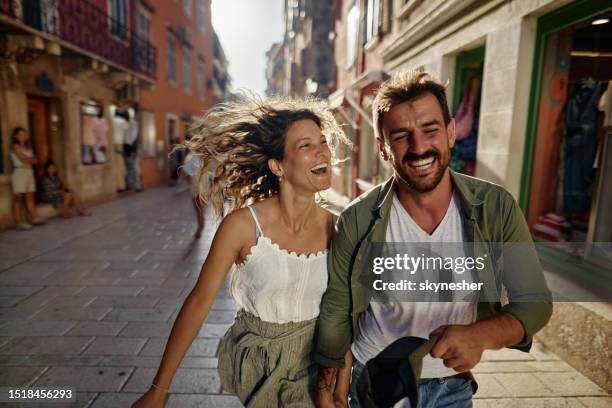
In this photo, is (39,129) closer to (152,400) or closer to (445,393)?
(152,400)

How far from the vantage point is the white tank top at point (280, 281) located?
173 centimetres

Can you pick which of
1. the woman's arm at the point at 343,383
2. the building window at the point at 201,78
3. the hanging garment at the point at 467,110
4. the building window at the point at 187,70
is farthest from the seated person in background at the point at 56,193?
the building window at the point at 201,78

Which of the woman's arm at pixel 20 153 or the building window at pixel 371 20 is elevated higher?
the building window at pixel 371 20

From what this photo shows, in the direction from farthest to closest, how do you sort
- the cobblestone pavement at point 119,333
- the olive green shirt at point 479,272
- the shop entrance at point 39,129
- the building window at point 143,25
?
the building window at point 143,25 < the shop entrance at point 39,129 < the cobblestone pavement at point 119,333 < the olive green shirt at point 479,272

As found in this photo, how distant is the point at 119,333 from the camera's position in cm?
380

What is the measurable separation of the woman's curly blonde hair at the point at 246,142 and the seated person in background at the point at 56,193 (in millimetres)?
9020

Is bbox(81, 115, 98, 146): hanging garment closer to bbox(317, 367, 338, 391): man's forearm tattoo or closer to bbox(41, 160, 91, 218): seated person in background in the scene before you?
bbox(41, 160, 91, 218): seated person in background

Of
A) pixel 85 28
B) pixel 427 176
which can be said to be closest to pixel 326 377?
pixel 427 176

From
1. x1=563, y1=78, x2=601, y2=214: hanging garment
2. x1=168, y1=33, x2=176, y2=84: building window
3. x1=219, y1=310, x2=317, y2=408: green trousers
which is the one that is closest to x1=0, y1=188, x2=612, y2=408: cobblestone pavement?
x1=219, y1=310, x2=317, y2=408: green trousers

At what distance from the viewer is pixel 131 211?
10820 millimetres

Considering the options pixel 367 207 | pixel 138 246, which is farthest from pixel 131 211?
pixel 367 207

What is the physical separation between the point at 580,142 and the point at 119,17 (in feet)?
46.4

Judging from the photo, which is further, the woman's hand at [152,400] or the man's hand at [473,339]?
the woman's hand at [152,400]

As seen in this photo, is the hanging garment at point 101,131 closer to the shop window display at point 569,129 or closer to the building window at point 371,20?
the building window at point 371,20
